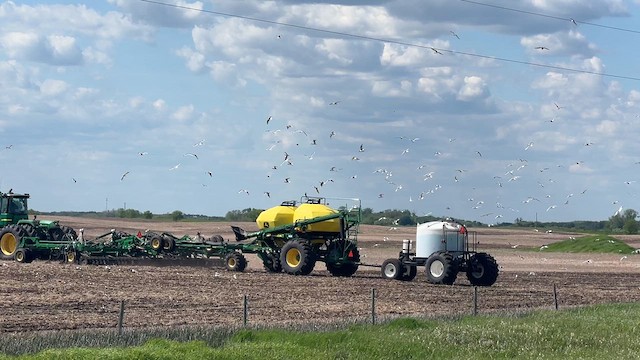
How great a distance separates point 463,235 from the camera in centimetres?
4309

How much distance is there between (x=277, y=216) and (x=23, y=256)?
32.8ft

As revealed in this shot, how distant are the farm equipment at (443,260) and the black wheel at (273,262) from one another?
13.5ft

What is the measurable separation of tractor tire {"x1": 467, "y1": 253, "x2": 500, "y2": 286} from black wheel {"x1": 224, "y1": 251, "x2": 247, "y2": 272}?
8.73m

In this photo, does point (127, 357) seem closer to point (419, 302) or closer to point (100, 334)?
point (100, 334)

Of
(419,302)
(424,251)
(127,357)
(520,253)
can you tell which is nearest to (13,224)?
(424,251)

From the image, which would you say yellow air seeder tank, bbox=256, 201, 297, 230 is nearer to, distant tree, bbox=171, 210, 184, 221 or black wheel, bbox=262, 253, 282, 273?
black wheel, bbox=262, 253, 282, 273

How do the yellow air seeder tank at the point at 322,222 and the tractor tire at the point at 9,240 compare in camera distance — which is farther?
the tractor tire at the point at 9,240

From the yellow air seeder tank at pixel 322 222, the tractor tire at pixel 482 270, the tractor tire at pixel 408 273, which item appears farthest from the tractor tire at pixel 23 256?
the tractor tire at pixel 482 270

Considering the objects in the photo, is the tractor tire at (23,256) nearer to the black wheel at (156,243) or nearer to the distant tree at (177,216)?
the black wheel at (156,243)

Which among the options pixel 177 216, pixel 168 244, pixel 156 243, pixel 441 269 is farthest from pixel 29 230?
pixel 177 216

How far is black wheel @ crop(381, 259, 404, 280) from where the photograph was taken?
140ft

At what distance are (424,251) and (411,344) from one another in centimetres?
2068

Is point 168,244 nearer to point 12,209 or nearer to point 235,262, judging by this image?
point 235,262

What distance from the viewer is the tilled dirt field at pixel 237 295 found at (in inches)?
1042
